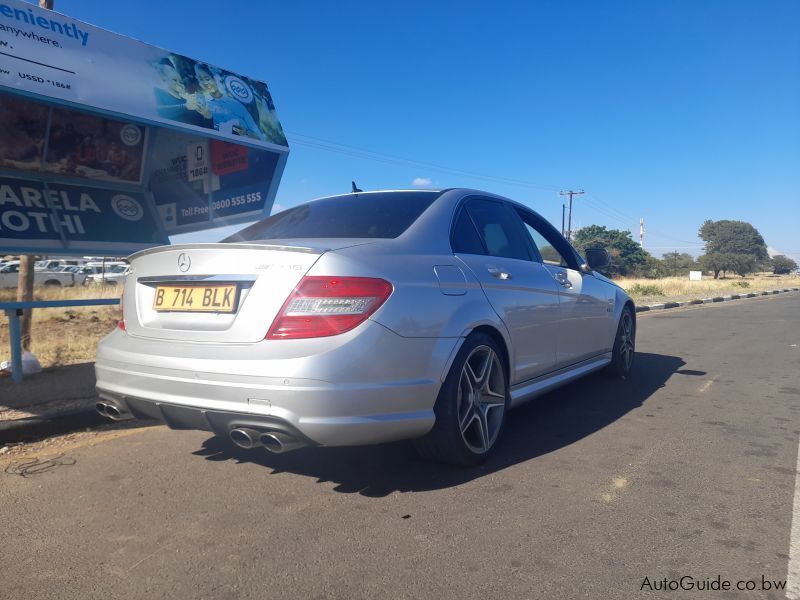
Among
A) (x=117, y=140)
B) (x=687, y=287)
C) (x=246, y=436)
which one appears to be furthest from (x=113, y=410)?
(x=687, y=287)

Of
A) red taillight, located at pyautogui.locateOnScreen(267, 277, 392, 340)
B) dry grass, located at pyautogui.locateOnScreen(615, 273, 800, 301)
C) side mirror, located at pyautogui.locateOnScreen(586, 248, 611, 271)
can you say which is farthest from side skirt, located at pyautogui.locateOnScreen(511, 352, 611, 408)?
dry grass, located at pyautogui.locateOnScreen(615, 273, 800, 301)

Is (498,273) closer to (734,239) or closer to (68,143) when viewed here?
(68,143)

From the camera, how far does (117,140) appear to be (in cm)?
746

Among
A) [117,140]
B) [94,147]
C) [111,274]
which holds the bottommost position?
[111,274]

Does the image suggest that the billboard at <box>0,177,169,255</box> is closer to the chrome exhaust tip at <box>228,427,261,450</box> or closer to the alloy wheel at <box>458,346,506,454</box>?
the chrome exhaust tip at <box>228,427,261,450</box>

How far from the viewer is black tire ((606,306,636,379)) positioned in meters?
5.98

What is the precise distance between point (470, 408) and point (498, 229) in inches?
56.3

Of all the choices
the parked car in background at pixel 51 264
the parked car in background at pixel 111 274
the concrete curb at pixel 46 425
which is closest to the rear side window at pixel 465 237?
the concrete curb at pixel 46 425

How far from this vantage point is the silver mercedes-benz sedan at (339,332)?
2.68 meters

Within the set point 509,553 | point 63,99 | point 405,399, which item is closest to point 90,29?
point 63,99

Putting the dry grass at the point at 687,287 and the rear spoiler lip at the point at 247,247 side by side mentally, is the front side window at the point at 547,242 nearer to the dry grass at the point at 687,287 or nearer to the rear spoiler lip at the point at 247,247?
the rear spoiler lip at the point at 247,247

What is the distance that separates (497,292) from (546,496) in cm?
122

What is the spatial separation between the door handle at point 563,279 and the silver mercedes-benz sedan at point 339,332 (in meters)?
0.66

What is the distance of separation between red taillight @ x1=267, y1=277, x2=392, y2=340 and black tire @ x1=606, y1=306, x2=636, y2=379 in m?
3.91
